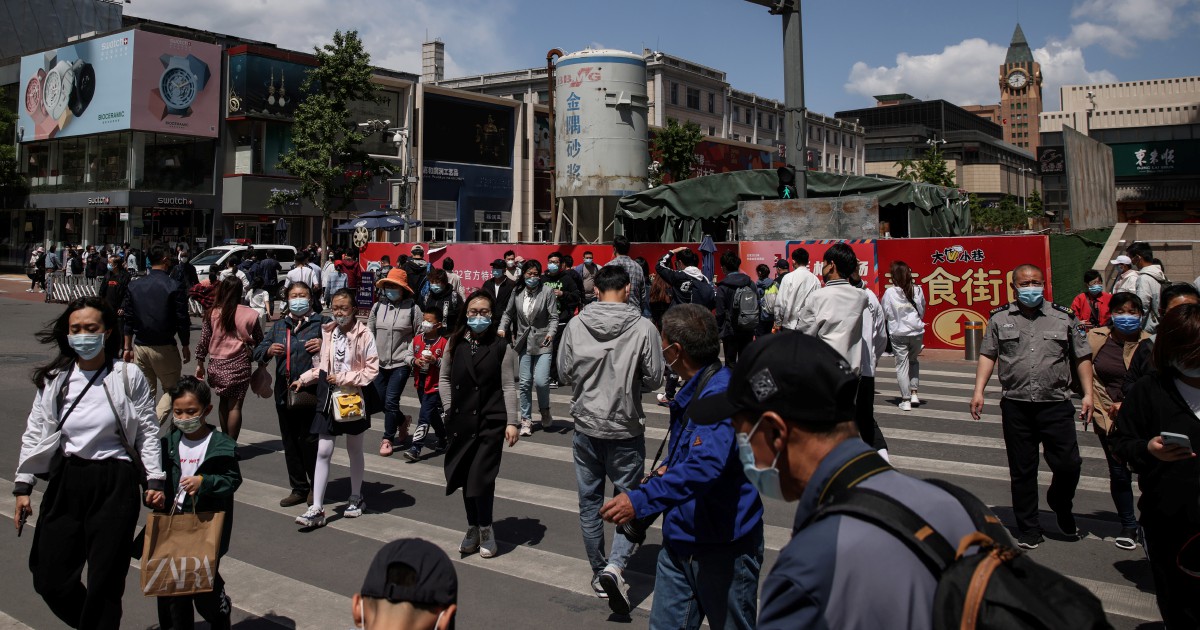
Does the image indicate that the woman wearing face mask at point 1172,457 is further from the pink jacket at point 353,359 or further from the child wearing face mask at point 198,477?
the pink jacket at point 353,359

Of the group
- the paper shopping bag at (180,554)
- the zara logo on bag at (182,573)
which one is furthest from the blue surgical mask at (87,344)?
the zara logo on bag at (182,573)

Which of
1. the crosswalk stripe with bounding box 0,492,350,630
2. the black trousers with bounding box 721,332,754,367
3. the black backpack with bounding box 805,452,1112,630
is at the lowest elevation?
the crosswalk stripe with bounding box 0,492,350,630

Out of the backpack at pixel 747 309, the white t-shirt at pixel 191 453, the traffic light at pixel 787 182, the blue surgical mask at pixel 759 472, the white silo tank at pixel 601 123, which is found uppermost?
the white silo tank at pixel 601 123

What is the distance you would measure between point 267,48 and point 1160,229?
37.8 m

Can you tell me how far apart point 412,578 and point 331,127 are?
3799cm

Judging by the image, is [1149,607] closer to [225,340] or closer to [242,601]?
[242,601]

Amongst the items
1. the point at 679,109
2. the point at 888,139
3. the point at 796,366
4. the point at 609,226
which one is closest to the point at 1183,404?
the point at 796,366

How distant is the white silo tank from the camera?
25500 mm

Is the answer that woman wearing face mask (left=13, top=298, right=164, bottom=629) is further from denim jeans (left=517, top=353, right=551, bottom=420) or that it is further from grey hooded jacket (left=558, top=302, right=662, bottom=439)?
denim jeans (left=517, top=353, right=551, bottom=420)

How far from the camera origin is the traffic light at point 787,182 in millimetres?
15227

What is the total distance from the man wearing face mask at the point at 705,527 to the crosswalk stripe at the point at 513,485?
260 centimetres

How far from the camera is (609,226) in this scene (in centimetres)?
2617

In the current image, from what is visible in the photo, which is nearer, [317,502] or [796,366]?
A: [796,366]

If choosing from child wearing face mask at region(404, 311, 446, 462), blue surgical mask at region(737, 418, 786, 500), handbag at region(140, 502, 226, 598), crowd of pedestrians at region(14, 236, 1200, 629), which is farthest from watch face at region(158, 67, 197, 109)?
blue surgical mask at region(737, 418, 786, 500)
